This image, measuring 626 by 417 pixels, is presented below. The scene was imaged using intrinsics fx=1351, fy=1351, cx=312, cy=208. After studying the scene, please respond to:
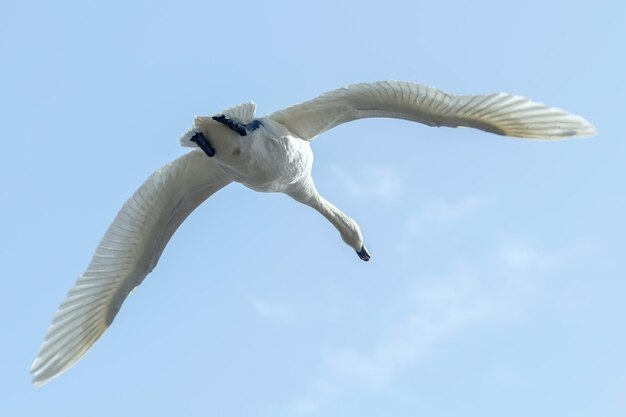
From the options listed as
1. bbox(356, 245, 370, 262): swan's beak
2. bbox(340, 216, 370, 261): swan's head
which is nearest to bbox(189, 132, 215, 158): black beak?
bbox(340, 216, 370, 261): swan's head

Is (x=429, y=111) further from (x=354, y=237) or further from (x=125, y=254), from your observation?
(x=125, y=254)

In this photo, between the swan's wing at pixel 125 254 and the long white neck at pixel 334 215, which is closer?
the swan's wing at pixel 125 254

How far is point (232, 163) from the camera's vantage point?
62.3 ft

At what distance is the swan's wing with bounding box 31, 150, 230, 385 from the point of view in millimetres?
19641

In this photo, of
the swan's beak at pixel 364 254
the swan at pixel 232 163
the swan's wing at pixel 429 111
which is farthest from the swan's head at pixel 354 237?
the swan's wing at pixel 429 111

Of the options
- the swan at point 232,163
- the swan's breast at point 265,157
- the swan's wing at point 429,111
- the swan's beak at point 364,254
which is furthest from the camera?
the swan's beak at point 364,254

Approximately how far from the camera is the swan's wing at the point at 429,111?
19.1m

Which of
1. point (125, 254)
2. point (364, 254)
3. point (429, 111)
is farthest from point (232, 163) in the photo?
point (364, 254)

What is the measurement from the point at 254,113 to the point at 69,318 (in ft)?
14.3

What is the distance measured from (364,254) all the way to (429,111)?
4.47 metres

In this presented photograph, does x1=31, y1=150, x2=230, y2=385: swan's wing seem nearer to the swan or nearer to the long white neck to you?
the swan

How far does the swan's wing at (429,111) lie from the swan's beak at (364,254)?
3.78 meters

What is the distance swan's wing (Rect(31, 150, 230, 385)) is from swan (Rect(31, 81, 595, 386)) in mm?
15

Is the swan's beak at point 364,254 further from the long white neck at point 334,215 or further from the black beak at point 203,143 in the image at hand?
the black beak at point 203,143
